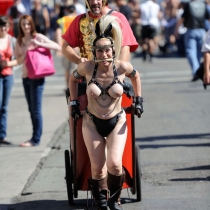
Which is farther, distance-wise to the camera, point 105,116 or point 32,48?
point 32,48

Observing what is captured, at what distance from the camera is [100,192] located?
6359mm

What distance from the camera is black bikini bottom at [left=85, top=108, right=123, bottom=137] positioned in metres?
6.35

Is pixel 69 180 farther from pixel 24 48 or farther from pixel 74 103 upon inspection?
pixel 24 48

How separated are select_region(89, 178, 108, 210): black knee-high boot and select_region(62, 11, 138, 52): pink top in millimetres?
1306

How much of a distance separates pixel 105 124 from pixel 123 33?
1007 mm

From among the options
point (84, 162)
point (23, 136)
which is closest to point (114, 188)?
point (84, 162)

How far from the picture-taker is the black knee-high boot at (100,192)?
633cm

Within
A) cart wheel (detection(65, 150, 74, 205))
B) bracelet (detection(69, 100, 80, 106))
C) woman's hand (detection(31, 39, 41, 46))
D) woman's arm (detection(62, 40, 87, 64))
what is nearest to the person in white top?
woman's hand (detection(31, 39, 41, 46))

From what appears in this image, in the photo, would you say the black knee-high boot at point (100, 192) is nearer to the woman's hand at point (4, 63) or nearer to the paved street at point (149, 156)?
the paved street at point (149, 156)

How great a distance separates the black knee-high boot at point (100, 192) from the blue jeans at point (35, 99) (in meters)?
3.89

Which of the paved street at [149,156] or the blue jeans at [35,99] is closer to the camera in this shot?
the paved street at [149,156]

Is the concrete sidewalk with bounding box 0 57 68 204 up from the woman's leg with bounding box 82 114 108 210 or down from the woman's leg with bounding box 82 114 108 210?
down

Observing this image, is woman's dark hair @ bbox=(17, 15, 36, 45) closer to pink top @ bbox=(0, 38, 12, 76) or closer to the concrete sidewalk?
pink top @ bbox=(0, 38, 12, 76)

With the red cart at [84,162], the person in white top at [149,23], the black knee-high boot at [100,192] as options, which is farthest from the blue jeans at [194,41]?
the black knee-high boot at [100,192]
